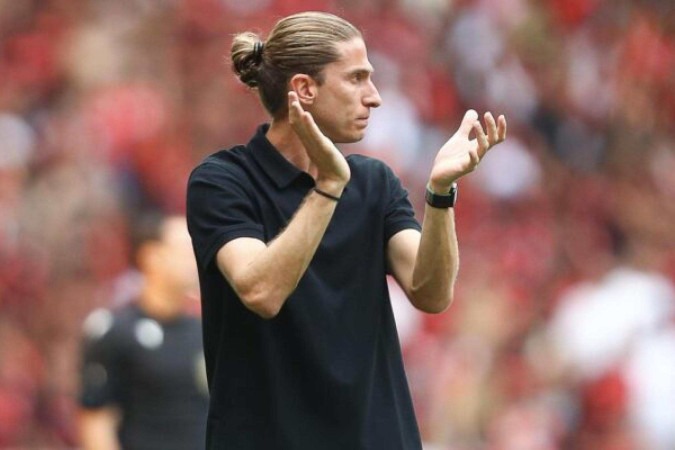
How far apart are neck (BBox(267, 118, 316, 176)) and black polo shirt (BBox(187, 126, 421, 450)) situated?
0.04 m

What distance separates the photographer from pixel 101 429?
23.0ft

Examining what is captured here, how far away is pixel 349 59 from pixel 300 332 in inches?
26.9

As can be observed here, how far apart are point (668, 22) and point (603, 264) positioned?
3.38m

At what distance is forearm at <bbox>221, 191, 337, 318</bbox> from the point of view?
379 cm

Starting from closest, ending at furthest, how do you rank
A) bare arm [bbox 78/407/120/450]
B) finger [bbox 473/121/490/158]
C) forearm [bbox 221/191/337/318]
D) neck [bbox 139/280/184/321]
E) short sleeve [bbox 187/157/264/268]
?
forearm [bbox 221/191/337/318], finger [bbox 473/121/490/158], short sleeve [bbox 187/157/264/268], bare arm [bbox 78/407/120/450], neck [bbox 139/280/184/321]

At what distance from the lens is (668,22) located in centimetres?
1423

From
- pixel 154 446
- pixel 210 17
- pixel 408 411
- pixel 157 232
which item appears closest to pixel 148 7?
pixel 210 17

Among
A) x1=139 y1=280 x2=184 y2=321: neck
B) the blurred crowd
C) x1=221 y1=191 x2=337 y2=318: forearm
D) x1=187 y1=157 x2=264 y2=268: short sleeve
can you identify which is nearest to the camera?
x1=221 y1=191 x2=337 y2=318: forearm

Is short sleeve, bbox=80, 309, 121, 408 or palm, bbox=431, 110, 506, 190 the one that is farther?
short sleeve, bbox=80, 309, 121, 408

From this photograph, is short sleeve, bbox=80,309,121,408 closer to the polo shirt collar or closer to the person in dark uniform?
the person in dark uniform

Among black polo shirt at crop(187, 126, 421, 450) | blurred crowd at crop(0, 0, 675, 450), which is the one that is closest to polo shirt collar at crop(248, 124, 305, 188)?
black polo shirt at crop(187, 126, 421, 450)

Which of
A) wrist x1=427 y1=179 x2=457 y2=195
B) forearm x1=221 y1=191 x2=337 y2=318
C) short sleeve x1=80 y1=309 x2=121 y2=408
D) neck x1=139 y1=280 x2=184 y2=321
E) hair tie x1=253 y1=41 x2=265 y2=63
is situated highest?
hair tie x1=253 y1=41 x2=265 y2=63

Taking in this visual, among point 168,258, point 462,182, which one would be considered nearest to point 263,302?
point 168,258

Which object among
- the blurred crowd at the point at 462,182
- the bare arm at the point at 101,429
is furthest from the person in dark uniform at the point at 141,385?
the blurred crowd at the point at 462,182
